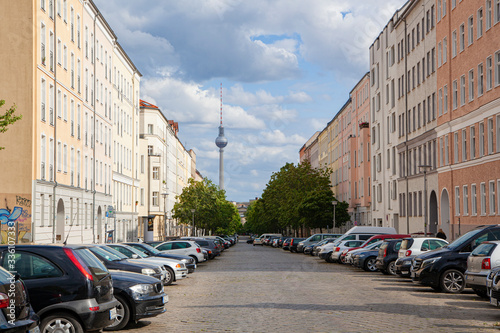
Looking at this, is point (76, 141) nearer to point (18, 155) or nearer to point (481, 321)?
point (18, 155)

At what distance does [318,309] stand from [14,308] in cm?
961

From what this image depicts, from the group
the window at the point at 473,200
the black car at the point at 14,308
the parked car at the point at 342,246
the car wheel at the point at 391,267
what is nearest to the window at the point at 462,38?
the window at the point at 473,200

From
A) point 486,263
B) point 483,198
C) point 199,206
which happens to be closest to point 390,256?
point 486,263

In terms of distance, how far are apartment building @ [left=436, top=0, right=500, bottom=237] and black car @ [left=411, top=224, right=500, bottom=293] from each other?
1857cm

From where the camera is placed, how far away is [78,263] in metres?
11.6

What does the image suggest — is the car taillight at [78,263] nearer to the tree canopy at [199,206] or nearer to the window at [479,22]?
the window at [479,22]

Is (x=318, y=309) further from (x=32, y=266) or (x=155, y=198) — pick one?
(x=155, y=198)

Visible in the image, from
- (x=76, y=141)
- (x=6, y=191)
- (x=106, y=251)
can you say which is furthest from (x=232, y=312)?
(x=76, y=141)

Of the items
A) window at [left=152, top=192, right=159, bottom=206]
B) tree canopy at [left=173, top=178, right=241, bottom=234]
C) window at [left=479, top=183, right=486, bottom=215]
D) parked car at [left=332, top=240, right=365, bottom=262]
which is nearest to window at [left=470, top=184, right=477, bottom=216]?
window at [left=479, top=183, right=486, bottom=215]

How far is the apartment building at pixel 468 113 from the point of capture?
40.0 metres

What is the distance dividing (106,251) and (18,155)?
72.2 ft

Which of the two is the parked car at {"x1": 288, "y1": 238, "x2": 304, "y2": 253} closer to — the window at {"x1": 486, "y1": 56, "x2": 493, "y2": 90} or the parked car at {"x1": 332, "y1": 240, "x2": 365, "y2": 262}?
the parked car at {"x1": 332, "y1": 240, "x2": 365, "y2": 262}

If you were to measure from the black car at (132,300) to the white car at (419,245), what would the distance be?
14303 millimetres

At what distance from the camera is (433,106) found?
178 feet
